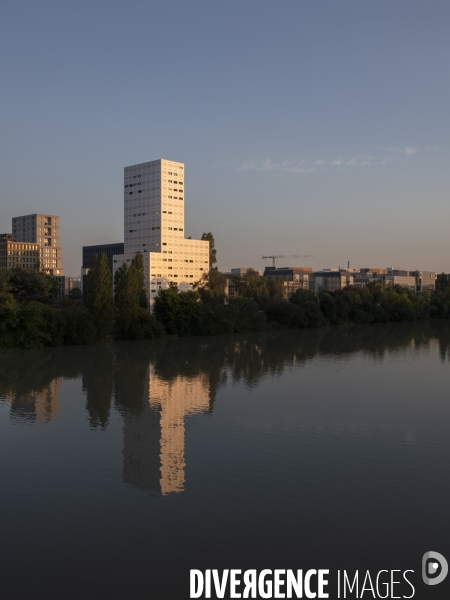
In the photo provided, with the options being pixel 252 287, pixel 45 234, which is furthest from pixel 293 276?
pixel 252 287

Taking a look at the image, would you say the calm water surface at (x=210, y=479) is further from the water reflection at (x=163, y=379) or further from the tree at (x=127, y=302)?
the tree at (x=127, y=302)

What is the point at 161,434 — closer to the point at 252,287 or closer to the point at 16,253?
the point at 252,287

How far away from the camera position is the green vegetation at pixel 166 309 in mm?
32281

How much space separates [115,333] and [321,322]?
20.7m

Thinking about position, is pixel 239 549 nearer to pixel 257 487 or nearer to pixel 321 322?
pixel 257 487

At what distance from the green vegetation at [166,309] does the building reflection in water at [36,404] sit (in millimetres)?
10933

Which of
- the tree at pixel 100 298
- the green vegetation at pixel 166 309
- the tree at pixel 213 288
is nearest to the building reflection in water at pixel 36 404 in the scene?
the green vegetation at pixel 166 309

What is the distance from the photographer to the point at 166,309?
41.4m

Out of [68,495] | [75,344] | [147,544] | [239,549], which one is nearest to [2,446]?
[68,495]

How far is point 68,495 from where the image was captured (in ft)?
32.6

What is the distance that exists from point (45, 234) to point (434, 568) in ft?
327

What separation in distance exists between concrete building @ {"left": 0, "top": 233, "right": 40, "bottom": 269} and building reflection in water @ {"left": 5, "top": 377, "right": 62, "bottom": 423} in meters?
69.5

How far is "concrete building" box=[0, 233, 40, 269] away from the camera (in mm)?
86375

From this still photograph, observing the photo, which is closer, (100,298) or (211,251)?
(100,298)
